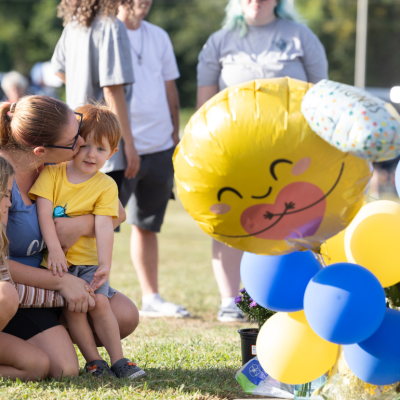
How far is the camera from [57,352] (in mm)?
2348

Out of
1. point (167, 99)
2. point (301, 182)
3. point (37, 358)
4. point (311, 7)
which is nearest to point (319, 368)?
point (301, 182)

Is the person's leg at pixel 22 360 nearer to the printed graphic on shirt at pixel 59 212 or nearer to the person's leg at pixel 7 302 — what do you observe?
the person's leg at pixel 7 302

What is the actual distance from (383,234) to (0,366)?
1.55 m

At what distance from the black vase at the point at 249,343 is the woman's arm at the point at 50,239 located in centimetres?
80

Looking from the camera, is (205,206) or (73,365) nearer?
(205,206)

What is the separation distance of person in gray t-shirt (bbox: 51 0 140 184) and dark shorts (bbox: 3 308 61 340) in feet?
3.78

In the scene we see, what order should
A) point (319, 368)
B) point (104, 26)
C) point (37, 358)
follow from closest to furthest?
point (319, 368) → point (37, 358) → point (104, 26)

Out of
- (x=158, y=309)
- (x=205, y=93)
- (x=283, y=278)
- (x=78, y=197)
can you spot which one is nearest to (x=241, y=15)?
(x=205, y=93)

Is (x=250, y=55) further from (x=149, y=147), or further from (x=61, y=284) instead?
(x=61, y=284)

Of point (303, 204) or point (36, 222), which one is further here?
point (36, 222)

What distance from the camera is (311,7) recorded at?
112 ft

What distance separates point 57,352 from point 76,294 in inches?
9.6

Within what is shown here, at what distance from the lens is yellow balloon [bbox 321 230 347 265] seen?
2.05 m

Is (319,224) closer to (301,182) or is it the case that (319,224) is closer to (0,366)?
(301,182)
